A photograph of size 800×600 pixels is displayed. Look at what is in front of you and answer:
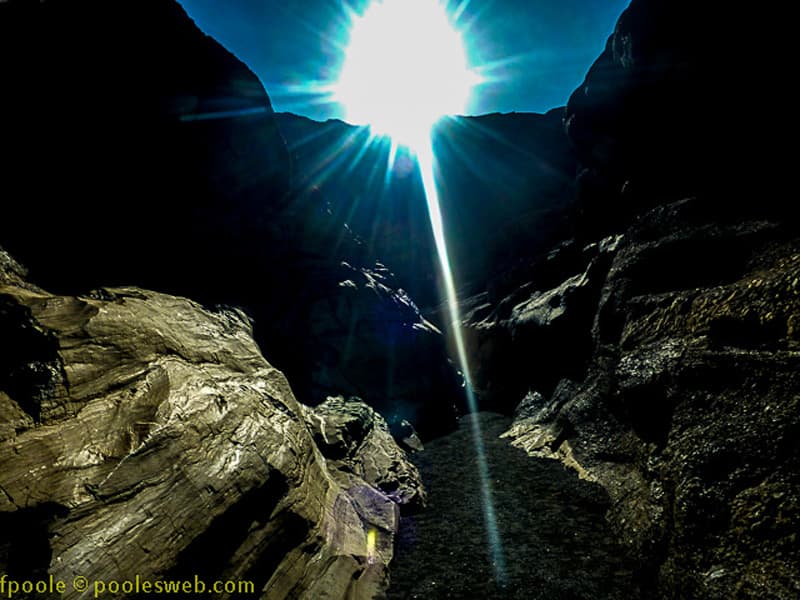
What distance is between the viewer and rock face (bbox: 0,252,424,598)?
191 inches

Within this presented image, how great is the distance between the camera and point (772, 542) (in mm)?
6230

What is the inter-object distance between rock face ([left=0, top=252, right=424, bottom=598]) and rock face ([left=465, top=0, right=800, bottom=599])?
24.5ft

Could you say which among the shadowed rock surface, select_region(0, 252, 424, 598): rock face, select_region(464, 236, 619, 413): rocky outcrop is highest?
select_region(464, 236, 619, 413): rocky outcrop

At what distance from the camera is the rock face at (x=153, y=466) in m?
4.86

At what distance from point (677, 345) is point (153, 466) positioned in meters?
Result: 14.1

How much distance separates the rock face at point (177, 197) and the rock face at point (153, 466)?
3.62m

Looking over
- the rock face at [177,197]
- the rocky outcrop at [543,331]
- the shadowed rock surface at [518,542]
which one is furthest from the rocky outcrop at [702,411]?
the rock face at [177,197]

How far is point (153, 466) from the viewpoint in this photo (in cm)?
595

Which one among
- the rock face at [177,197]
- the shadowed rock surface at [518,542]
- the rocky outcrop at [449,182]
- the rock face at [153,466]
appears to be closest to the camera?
the rock face at [153,466]

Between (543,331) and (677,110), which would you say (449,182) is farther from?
(543,331)

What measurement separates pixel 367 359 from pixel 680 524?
716 inches

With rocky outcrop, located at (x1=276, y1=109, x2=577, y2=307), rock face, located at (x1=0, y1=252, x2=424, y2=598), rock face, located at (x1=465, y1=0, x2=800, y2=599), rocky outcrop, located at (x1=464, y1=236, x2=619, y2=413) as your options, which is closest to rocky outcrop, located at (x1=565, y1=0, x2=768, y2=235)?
rock face, located at (x1=465, y1=0, x2=800, y2=599)

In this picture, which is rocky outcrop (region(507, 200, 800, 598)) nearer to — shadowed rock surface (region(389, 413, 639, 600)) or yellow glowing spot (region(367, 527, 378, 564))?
shadowed rock surface (region(389, 413, 639, 600))

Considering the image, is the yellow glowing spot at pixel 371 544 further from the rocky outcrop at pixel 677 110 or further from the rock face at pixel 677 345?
the rocky outcrop at pixel 677 110
